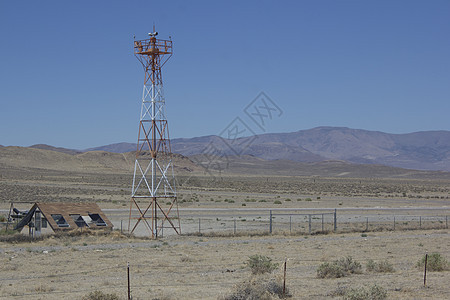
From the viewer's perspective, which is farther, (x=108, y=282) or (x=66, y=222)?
(x=66, y=222)

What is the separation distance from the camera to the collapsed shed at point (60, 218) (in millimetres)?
28875

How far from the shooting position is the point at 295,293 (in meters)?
15.3

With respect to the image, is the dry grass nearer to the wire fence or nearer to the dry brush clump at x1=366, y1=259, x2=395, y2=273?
the dry brush clump at x1=366, y1=259, x2=395, y2=273

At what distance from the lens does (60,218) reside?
29547 millimetres

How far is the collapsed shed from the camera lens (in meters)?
28.9

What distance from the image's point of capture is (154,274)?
62.5 feet

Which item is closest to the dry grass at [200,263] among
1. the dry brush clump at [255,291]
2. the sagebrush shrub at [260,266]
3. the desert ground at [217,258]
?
the desert ground at [217,258]

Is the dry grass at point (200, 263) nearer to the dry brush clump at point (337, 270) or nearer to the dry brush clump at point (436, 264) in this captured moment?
the dry brush clump at point (337, 270)

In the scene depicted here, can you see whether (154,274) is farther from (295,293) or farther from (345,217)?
(345,217)

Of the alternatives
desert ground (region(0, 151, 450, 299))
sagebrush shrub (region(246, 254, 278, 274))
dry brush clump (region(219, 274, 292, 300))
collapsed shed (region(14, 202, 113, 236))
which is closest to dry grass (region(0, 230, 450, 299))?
desert ground (region(0, 151, 450, 299))

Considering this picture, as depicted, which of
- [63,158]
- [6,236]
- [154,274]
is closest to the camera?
[154,274]

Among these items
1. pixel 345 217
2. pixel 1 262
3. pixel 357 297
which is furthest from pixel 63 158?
pixel 357 297

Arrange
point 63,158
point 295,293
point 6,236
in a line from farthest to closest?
point 63,158 → point 6,236 → point 295,293

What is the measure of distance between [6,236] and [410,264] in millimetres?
19242
